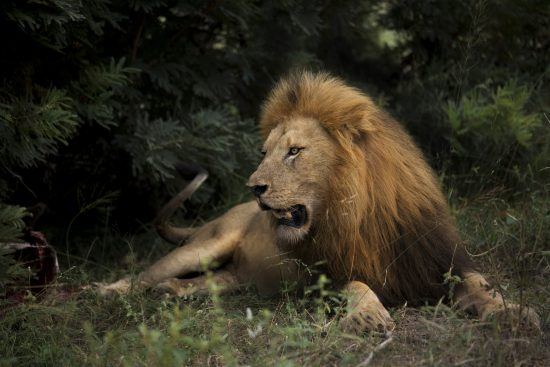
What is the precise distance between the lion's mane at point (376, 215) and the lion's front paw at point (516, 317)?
335 mm

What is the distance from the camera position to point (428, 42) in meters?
6.49

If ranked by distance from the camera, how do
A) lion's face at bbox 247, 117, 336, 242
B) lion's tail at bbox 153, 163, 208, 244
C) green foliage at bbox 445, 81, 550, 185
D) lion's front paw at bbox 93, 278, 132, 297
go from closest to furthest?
1. lion's face at bbox 247, 117, 336, 242
2. lion's front paw at bbox 93, 278, 132, 297
3. lion's tail at bbox 153, 163, 208, 244
4. green foliage at bbox 445, 81, 550, 185

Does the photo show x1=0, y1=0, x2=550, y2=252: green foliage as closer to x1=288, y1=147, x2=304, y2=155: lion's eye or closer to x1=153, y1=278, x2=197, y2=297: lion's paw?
x1=153, y1=278, x2=197, y2=297: lion's paw

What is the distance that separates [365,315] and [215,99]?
2.49 m

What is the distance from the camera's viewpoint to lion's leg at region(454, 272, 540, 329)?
9.93 ft

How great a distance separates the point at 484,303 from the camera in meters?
3.27

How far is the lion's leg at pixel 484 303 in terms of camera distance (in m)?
3.03

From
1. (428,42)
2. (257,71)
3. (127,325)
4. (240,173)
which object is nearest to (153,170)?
(240,173)

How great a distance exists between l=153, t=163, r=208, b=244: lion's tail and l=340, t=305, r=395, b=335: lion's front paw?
172 cm

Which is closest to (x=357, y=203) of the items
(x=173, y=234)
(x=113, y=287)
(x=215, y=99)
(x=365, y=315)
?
(x=365, y=315)

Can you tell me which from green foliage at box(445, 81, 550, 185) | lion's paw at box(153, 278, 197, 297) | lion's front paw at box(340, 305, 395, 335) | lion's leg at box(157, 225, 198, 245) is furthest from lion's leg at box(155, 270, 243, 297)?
green foliage at box(445, 81, 550, 185)

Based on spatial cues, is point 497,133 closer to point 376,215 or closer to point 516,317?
point 376,215

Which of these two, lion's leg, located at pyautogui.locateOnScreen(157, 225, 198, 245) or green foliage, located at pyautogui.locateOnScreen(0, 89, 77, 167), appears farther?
lion's leg, located at pyautogui.locateOnScreen(157, 225, 198, 245)

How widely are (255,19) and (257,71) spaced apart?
0.53 m
